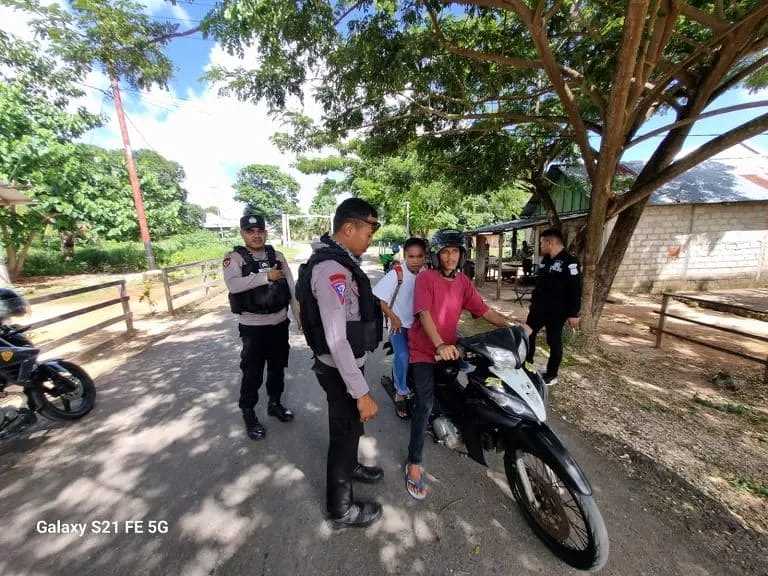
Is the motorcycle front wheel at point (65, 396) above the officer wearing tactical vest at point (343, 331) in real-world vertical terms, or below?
below

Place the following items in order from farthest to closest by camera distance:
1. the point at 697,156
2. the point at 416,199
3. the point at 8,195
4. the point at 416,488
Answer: the point at 416,199 < the point at 8,195 < the point at 697,156 < the point at 416,488

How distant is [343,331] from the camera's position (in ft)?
5.36

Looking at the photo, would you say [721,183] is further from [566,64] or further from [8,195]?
[8,195]

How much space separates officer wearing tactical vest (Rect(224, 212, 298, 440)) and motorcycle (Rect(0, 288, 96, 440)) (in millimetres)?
1702

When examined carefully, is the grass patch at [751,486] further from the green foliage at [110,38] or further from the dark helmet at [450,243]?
the green foliage at [110,38]

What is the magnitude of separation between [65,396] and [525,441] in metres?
3.97

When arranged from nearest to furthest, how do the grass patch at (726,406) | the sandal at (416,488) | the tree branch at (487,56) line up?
the sandal at (416,488), the grass patch at (726,406), the tree branch at (487,56)

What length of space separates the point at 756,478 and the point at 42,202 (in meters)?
18.6

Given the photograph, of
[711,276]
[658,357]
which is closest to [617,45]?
[658,357]

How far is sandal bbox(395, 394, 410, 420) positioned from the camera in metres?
3.10

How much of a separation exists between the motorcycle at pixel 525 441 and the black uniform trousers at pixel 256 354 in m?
1.52

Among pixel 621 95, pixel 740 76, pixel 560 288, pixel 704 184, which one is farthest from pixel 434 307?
pixel 704 184

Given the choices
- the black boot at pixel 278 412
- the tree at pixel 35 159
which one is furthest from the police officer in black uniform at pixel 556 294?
the tree at pixel 35 159

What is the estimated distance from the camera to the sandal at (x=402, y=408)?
10.2ft
